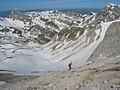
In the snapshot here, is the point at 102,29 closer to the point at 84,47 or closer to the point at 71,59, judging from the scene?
the point at 84,47

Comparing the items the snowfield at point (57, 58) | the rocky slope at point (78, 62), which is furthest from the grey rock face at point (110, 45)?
the snowfield at point (57, 58)

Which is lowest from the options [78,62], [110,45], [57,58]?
[78,62]

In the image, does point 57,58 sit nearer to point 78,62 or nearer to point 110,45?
point 78,62

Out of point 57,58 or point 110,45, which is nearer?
point 110,45

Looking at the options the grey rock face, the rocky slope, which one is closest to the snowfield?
the rocky slope

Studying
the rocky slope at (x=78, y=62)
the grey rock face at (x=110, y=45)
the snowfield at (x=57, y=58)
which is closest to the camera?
the rocky slope at (x=78, y=62)

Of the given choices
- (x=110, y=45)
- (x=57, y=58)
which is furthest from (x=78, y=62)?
(x=57, y=58)

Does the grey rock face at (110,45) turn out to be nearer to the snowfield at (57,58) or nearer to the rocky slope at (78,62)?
the rocky slope at (78,62)

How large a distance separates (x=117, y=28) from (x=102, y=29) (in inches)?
509

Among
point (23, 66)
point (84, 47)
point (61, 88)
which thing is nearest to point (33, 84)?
point (61, 88)

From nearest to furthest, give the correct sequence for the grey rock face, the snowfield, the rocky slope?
the rocky slope
the grey rock face
the snowfield

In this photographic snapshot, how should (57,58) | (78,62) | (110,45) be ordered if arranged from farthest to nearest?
(57,58)
(78,62)
(110,45)

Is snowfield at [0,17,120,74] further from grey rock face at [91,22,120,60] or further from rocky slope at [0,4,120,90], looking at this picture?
grey rock face at [91,22,120,60]

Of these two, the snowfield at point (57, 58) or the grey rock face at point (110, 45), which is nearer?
the grey rock face at point (110, 45)
